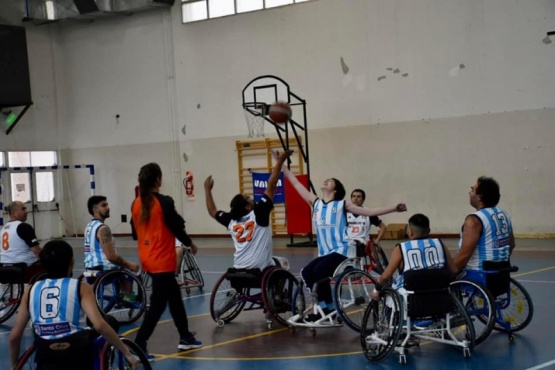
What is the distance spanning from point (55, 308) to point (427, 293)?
259cm

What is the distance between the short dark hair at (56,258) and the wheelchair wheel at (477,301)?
2.92m

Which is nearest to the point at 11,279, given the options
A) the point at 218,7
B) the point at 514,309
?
the point at 514,309

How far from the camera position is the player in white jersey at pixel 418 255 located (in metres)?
5.39

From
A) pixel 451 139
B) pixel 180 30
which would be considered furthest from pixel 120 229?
pixel 451 139

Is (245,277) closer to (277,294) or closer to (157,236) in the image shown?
(277,294)

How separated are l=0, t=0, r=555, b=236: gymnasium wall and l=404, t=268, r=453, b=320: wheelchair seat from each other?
7.85 m

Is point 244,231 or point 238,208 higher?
point 238,208

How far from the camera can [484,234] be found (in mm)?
5879

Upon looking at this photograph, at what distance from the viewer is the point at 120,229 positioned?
17.6 meters

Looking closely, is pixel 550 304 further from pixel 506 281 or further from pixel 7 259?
pixel 7 259

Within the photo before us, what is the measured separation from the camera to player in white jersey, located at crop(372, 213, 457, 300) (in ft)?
17.7

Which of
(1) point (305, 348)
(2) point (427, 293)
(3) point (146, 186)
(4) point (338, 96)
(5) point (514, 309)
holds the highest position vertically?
(4) point (338, 96)

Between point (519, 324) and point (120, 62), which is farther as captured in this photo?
point (120, 62)

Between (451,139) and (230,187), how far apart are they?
4.86 m
